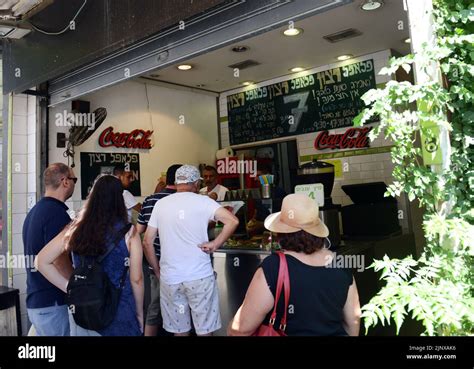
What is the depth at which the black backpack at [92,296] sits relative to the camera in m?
2.21

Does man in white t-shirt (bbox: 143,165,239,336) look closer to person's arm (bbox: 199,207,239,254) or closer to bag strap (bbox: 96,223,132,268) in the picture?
person's arm (bbox: 199,207,239,254)

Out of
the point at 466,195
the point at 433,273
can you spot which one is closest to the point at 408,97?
the point at 466,195

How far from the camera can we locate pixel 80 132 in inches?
209

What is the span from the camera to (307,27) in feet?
15.2

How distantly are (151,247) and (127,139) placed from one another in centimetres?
316

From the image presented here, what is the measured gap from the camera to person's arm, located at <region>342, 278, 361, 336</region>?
6.07ft

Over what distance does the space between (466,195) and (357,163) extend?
14.2ft

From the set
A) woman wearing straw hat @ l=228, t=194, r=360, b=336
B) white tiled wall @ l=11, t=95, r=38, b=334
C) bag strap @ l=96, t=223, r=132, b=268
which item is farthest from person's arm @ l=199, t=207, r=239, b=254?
white tiled wall @ l=11, t=95, r=38, b=334

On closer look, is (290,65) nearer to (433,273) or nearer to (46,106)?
(46,106)

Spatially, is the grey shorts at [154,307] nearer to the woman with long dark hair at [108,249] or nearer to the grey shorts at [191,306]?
the grey shorts at [191,306]

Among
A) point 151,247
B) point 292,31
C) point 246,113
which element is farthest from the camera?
point 246,113

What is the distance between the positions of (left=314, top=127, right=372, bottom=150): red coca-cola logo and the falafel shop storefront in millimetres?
16

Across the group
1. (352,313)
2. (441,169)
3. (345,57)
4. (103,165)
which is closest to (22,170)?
(103,165)

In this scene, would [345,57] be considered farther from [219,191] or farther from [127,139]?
[127,139]
